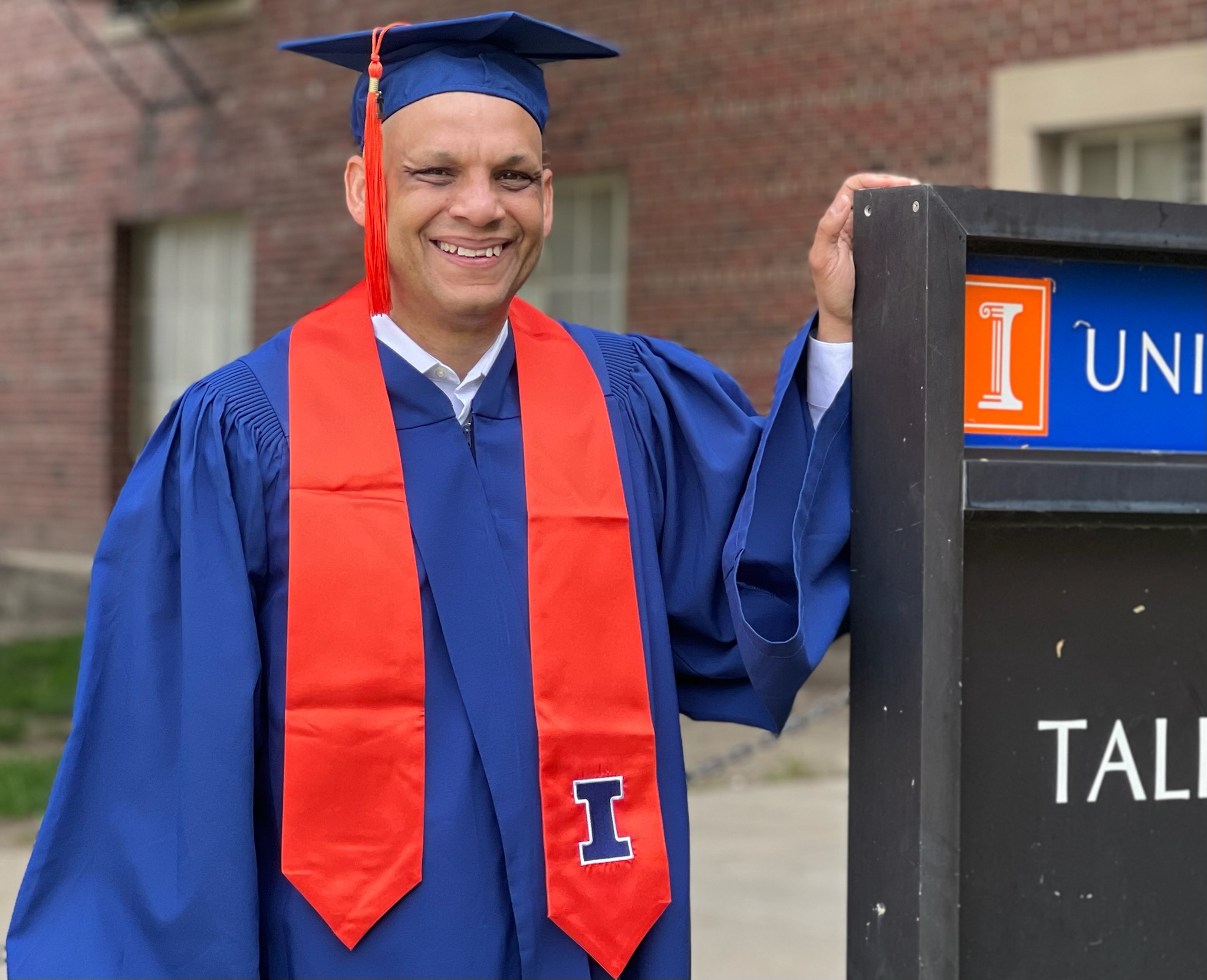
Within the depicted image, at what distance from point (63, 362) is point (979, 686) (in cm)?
1048

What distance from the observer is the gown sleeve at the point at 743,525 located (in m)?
1.99

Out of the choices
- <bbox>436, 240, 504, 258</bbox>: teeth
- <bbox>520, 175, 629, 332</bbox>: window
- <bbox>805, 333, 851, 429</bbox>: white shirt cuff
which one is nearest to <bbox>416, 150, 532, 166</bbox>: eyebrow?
<bbox>436, 240, 504, 258</bbox>: teeth

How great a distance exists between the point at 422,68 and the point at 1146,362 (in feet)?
3.32

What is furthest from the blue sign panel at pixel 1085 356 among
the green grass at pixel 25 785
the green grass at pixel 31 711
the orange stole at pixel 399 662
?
the green grass at pixel 25 785

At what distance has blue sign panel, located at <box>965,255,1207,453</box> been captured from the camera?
6.08ft

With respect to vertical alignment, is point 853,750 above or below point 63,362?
below

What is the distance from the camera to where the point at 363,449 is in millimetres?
2092

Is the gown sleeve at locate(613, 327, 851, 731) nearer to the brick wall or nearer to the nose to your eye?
the nose

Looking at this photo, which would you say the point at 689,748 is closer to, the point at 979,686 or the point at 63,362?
the point at 979,686

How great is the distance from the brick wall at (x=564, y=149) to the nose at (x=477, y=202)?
491 cm

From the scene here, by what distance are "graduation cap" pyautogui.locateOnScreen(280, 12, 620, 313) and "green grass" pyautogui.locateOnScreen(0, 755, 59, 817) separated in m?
3.81

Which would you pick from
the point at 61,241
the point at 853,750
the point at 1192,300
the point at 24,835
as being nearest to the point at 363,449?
the point at 853,750

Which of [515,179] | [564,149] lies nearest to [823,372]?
[515,179]

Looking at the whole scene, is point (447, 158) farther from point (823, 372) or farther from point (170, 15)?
point (170, 15)
